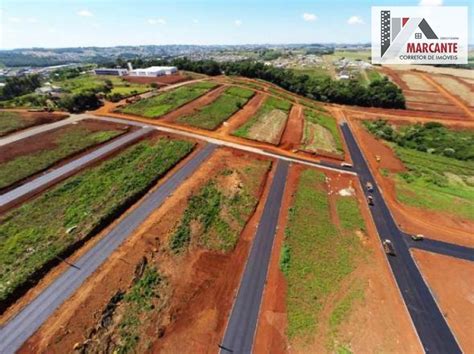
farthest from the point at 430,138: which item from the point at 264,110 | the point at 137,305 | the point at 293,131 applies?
the point at 137,305

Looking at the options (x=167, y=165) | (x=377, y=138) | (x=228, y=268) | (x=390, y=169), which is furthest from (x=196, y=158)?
(x=377, y=138)

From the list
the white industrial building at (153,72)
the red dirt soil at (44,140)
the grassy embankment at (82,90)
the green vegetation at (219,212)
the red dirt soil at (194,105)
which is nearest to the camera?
the green vegetation at (219,212)

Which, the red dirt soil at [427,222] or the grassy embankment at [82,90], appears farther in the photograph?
the grassy embankment at [82,90]

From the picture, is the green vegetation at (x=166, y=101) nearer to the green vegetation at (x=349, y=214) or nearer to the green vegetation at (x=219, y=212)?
the green vegetation at (x=219, y=212)

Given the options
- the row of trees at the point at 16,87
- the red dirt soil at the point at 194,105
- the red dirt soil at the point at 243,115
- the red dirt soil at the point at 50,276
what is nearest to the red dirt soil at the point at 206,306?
the red dirt soil at the point at 50,276

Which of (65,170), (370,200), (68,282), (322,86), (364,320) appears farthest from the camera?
(322,86)

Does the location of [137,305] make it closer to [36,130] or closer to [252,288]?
[252,288]
